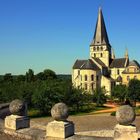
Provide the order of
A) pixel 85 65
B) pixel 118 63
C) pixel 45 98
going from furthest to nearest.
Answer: pixel 118 63, pixel 85 65, pixel 45 98

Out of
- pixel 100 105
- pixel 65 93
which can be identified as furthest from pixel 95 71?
pixel 65 93

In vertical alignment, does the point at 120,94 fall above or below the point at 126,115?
above

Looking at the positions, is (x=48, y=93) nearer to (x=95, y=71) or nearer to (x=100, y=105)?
(x=100, y=105)

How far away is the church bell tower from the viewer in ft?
295

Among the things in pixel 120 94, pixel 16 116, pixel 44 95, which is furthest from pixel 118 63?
pixel 16 116

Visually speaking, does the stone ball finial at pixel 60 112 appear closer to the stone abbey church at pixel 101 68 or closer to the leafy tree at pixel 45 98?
the leafy tree at pixel 45 98

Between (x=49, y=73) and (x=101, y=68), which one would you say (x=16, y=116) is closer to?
(x=101, y=68)

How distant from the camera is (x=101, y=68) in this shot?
8475 centimetres

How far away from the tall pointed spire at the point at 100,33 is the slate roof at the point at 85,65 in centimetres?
812

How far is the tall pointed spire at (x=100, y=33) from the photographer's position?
298 ft

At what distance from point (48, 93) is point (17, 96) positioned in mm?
4090

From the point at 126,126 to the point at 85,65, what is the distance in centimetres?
7263

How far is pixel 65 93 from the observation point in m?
46.7

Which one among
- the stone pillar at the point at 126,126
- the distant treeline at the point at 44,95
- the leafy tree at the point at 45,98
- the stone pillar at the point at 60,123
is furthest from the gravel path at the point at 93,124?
the stone pillar at the point at 126,126
